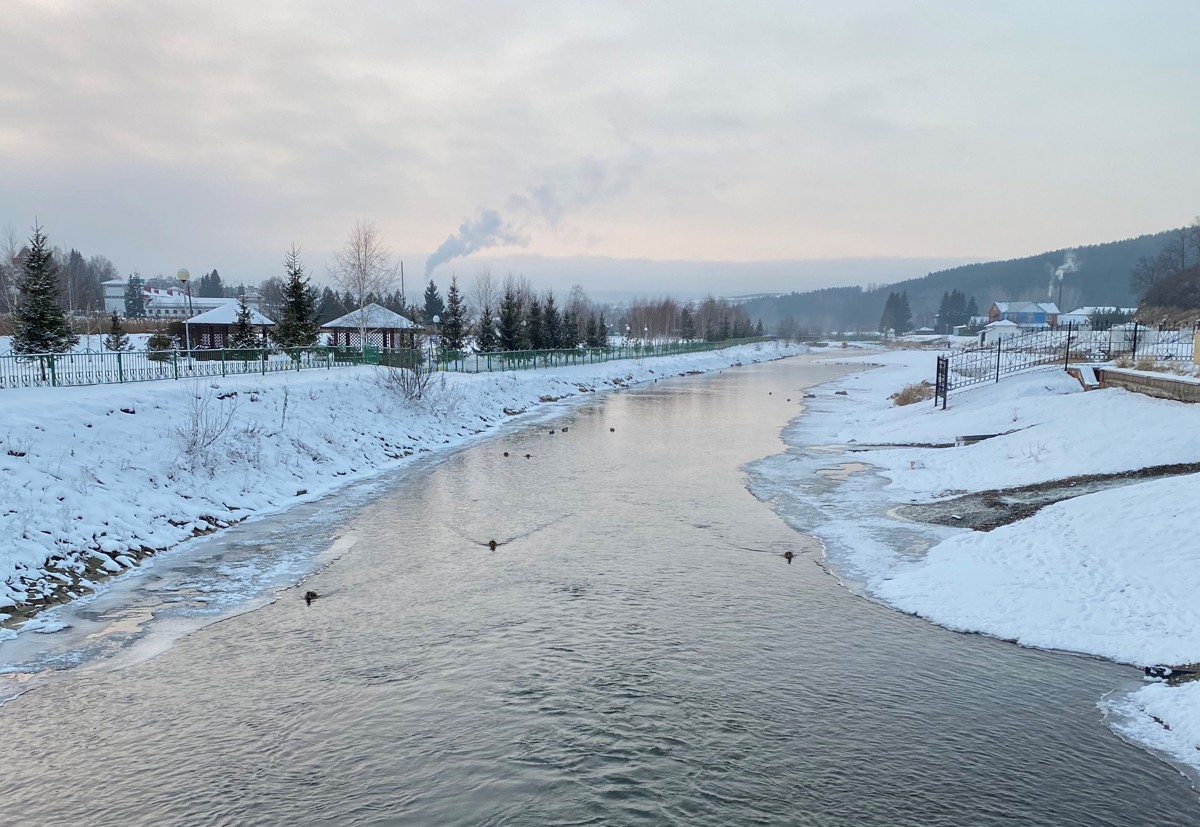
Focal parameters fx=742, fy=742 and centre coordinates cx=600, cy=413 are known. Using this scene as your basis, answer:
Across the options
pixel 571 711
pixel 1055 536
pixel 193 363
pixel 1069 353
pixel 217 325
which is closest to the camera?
pixel 571 711

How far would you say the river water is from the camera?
5992mm

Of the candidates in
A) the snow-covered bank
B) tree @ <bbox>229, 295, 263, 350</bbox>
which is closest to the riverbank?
the snow-covered bank

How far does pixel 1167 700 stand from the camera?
24.2 ft

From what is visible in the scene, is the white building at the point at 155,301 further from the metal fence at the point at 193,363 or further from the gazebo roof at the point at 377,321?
the metal fence at the point at 193,363

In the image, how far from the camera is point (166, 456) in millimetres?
15992

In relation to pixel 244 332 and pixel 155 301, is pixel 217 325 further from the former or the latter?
pixel 155 301

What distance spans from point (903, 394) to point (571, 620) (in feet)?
87.3

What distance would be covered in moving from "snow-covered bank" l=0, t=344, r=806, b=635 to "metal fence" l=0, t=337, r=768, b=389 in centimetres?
147

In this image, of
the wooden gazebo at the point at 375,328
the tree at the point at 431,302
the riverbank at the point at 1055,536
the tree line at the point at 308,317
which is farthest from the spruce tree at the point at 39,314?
the tree at the point at 431,302

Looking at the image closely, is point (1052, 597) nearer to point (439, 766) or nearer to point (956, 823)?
point (956, 823)

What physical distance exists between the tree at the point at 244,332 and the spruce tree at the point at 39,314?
33.5 feet

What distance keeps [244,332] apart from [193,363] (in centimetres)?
2188

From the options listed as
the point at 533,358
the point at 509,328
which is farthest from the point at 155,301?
the point at 533,358

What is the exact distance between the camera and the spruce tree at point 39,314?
32156 millimetres
